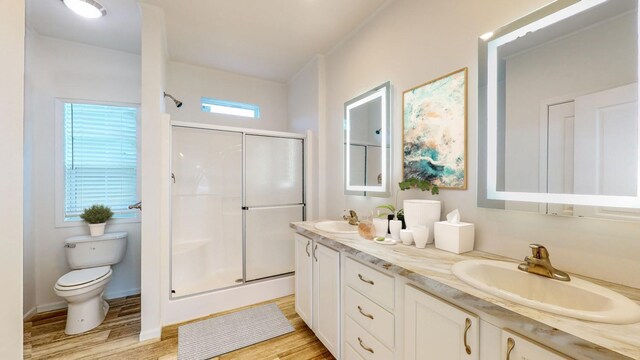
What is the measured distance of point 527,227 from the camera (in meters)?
1.17

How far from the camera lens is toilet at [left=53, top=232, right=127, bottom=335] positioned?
6.59ft

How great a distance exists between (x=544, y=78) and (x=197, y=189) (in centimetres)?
284

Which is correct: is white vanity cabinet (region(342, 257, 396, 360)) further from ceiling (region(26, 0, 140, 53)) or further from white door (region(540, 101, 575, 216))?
ceiling (region(26, 0, 140, 53))

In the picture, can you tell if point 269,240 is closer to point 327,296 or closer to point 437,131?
point 327,296

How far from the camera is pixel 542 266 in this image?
966 mm

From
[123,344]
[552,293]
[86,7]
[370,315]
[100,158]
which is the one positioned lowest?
[123,344]

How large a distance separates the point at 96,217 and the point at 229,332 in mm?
1767

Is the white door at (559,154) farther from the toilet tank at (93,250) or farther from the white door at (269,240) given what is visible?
the toilet tank at (93,250)

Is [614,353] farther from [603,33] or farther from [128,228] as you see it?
[128,228]

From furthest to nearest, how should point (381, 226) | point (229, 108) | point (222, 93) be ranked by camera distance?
1. point (229, 108)
2. point (222, 93)
3. point (381, 226)

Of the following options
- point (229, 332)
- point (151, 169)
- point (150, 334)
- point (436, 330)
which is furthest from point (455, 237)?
point (150, 334)

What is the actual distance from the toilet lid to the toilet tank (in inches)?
5.6

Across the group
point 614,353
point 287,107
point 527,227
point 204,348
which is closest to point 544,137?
point 527,227

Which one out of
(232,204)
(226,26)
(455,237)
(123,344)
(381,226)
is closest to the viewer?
(455,237)
